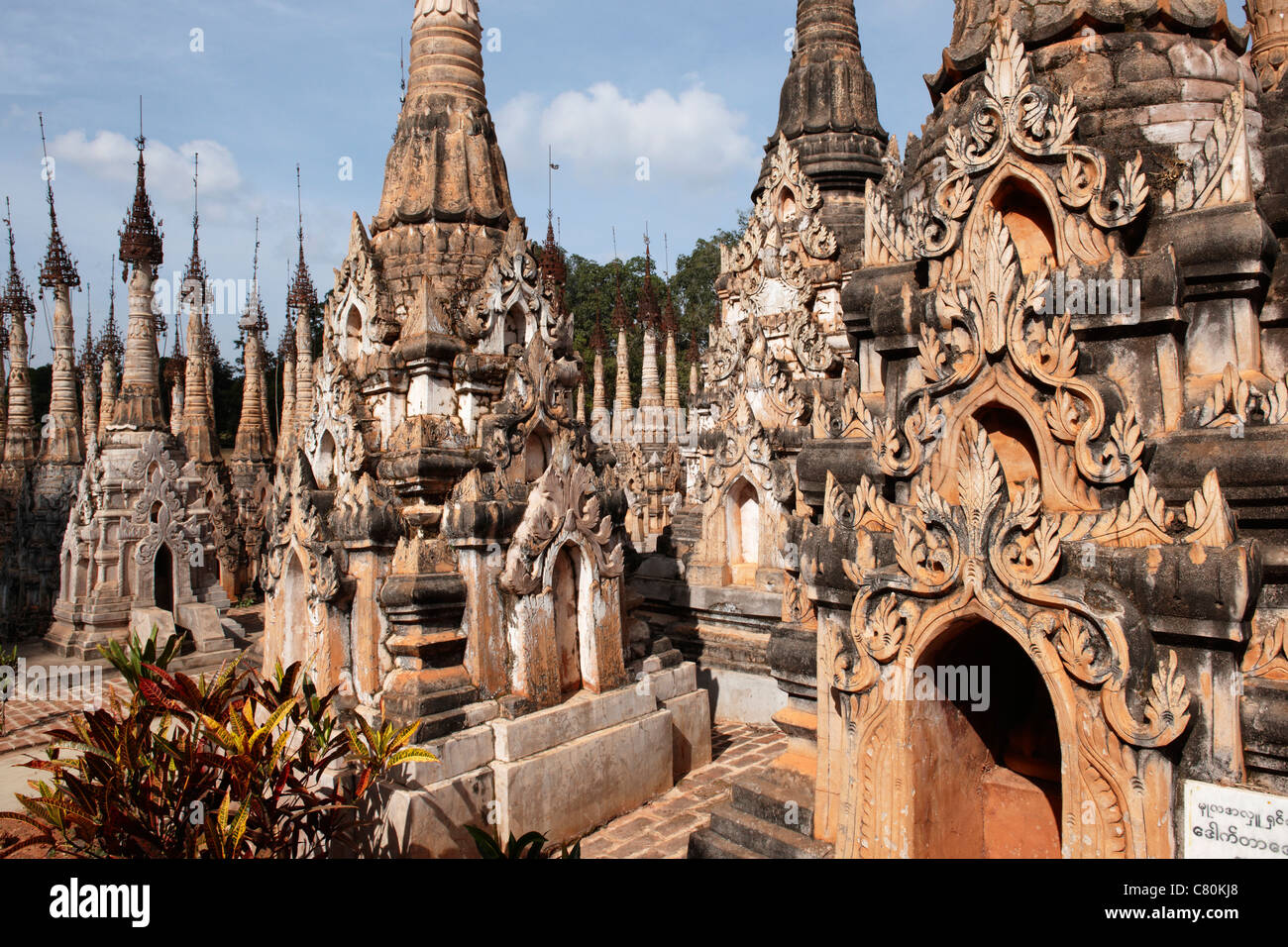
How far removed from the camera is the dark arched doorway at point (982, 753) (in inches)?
183

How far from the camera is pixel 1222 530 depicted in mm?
3664

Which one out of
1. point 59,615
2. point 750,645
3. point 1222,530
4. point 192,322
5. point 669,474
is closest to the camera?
point 1222,530

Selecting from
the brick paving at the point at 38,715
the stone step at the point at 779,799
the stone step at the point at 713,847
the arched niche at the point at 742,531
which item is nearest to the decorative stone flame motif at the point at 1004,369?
the stone step at the point at 779,799

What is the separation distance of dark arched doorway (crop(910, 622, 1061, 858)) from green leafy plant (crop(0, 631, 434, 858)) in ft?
10.9

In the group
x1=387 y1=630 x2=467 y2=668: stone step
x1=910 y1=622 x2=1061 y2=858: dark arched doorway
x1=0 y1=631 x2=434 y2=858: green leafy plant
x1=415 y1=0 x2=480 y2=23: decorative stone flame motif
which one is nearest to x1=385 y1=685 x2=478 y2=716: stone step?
x1=387 y1=630 x2=467 y2=668: stone step

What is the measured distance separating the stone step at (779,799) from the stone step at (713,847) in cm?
21

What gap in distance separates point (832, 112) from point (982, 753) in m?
10.7

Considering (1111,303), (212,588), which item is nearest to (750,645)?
(1111,303)

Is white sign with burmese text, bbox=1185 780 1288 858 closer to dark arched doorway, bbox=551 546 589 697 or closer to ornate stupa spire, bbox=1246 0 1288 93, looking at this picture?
ornate stupa spire, bbox=1246 0 1288 93

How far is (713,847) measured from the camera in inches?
209

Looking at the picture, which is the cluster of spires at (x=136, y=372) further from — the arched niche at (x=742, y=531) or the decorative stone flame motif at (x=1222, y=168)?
the decorative stone flame motif at (x=1222, y=168)

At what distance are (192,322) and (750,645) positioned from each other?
1814 centimetres
